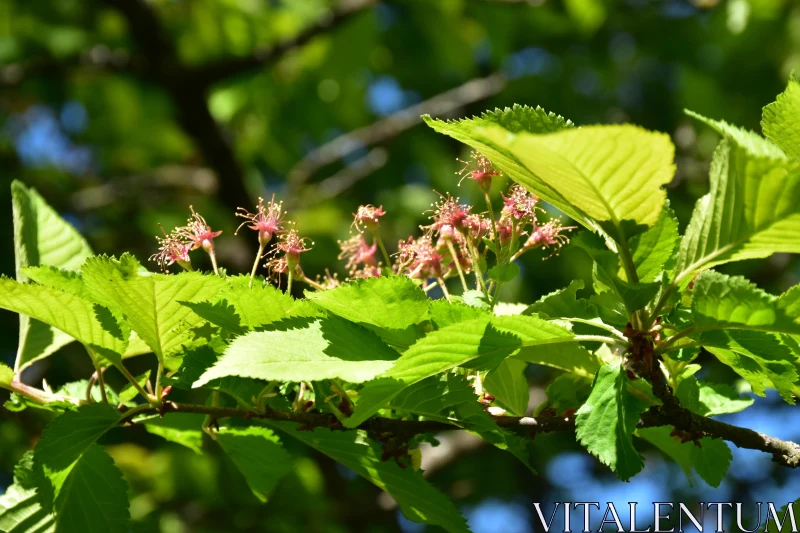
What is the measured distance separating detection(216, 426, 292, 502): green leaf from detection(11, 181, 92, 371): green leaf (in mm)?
364

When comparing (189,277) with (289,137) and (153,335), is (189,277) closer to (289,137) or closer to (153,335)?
(153,335)

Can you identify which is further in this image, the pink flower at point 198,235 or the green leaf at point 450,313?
the pink flower at point 198,235

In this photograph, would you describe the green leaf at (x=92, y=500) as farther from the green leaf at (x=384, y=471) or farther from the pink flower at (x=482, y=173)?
the pink flower at (x=482, y=173)

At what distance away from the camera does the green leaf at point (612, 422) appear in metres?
0.94

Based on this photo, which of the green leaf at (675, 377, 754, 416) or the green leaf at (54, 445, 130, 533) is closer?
the green leaf at (675, 377, 754, 416)

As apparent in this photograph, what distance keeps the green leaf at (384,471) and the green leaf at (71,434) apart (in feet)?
0.79

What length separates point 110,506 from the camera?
46.8 inches

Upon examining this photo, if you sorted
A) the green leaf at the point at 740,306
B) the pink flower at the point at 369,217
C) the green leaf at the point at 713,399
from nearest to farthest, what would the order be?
the green leaf at the point at 740,306, the green leaf at the point at 713,399, the pink flower at the point at 369,217

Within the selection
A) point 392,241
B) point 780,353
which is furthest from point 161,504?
point 780,353

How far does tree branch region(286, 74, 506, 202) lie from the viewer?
16.5 ft

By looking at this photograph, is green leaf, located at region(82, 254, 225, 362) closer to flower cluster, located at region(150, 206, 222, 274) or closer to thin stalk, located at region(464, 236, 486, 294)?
flower cluster, located at region(150, 206, 222, 274)

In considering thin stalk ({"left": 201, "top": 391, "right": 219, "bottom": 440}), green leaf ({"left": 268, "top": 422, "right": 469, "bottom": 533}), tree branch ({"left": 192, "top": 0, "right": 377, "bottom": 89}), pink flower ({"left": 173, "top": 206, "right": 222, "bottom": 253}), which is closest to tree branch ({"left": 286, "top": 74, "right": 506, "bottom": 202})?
tree branch ({"left": 192, "top": 0, "right": 377, "bottom": 89})

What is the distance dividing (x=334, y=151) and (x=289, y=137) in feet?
1.80

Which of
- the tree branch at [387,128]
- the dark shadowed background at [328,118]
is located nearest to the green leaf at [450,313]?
the dark shadowed background at [328,118]
